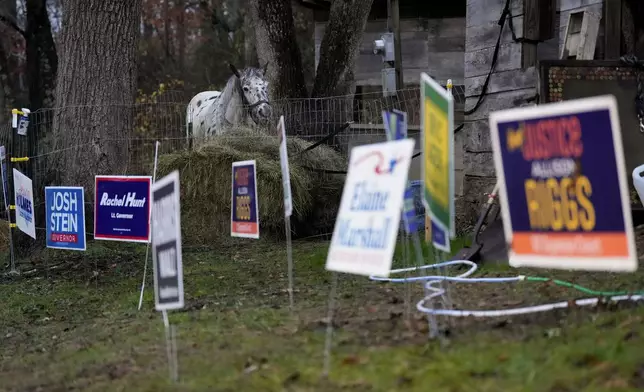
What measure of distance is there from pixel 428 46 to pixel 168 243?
59.8 feet

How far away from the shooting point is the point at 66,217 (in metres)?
10.1

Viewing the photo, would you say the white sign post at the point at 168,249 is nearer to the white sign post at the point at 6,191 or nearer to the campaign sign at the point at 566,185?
the campaign sign at the point at 566,185

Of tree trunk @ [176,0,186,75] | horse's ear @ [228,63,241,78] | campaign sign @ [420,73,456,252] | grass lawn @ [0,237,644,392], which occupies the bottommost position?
grass lawn @ [0,237,644,392]

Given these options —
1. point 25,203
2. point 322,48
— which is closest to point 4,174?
point 25,203

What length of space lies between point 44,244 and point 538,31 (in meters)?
6.86

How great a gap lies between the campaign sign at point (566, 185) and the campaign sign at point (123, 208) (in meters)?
4.61

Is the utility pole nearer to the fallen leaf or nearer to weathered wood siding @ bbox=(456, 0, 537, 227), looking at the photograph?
weathered wood siding @ bbox=(456, 0, 537, 227)

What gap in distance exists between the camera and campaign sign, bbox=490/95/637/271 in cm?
441

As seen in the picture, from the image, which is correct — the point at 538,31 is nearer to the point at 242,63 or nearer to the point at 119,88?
the point at 119,88

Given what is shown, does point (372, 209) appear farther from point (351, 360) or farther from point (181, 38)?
point (181, 38)

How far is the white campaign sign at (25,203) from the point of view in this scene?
1132 centimetres

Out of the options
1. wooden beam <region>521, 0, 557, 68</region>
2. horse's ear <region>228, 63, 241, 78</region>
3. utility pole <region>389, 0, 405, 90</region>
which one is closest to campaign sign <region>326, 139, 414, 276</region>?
wooden beam <region>521, 0, 557, 68</region>

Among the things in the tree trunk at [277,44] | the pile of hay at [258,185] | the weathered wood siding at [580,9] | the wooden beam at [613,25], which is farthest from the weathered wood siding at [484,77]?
the tree trunk at [277,44]

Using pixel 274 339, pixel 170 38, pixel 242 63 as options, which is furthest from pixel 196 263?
pixel 170 38
